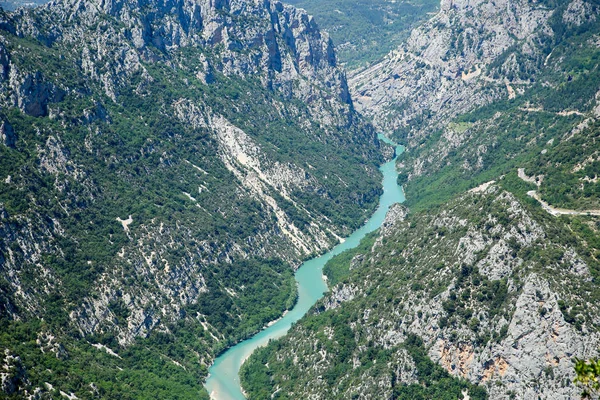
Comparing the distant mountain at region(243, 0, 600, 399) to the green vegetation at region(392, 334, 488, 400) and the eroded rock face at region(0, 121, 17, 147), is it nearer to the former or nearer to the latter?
the green vegetation at region(392, 334, 488, 400)

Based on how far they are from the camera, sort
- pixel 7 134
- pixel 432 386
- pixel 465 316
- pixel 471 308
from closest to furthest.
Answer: pixel 432 386 < pixel 465 316 < pixel 471 308 < pixel 7 134

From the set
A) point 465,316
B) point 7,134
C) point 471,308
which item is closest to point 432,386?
point 465,316

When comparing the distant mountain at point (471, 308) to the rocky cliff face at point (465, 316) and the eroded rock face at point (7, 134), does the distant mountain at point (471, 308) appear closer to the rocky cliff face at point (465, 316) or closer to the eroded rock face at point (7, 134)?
the rocky cliff face at point (465, 316)

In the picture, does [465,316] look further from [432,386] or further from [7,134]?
[7,134]

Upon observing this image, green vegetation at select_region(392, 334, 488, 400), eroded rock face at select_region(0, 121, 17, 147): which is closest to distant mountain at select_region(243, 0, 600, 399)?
green vegetation at select_region(392, 334, 488, 400)

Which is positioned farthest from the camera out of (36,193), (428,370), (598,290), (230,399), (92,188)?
(92,188)

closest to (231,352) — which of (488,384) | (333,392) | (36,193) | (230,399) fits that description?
(230,399)

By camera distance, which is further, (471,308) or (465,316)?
(471,308)

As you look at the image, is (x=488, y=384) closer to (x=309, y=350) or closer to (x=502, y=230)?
(x=502, y=230)
